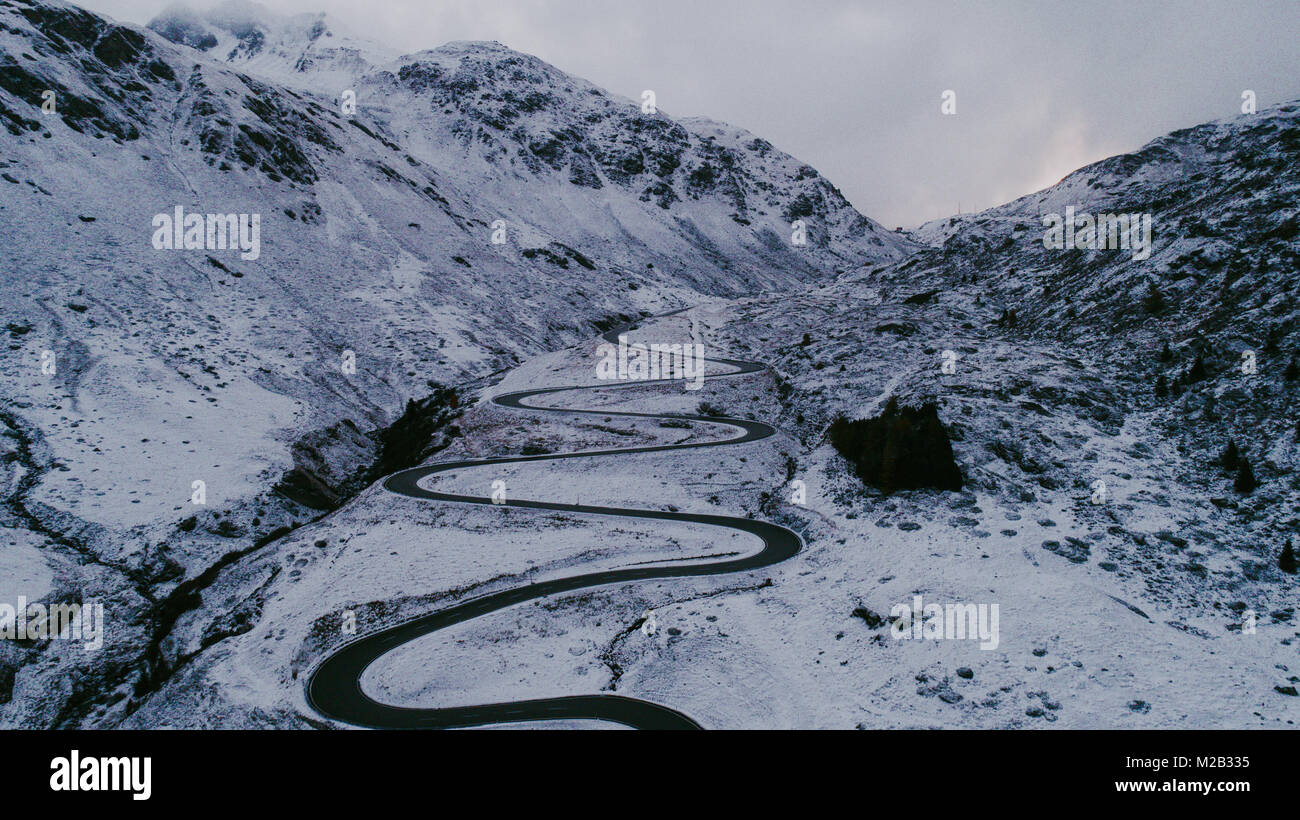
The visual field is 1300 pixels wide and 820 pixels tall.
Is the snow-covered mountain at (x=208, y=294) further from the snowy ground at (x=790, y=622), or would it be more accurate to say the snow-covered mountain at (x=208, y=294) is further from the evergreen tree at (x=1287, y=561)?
the evergreen tree at (x=1287, y=561)

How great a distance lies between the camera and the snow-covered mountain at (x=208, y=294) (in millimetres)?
30297

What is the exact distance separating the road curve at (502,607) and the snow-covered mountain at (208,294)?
8.35 meters

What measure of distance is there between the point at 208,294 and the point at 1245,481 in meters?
69.8

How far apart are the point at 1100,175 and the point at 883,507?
77870 mm

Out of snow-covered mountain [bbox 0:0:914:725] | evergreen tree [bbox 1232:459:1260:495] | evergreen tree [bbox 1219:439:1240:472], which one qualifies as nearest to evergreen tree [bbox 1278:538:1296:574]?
evergreen tree [bbox 1232:459:1260:495]

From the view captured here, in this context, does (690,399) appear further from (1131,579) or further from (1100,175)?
(1100,175)

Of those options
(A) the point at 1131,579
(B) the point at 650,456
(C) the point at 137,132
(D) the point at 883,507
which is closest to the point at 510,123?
(C) the point at 137,132

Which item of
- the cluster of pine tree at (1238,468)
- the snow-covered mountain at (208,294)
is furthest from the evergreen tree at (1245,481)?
the snow-covered mountain at (208,294)

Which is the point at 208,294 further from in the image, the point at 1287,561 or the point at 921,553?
the point at 1287,561

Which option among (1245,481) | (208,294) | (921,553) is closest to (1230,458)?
(1245,481)

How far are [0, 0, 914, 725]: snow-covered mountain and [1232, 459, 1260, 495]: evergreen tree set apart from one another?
148 ft

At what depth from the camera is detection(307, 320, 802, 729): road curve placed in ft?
66.9

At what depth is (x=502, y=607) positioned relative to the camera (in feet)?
89.1
